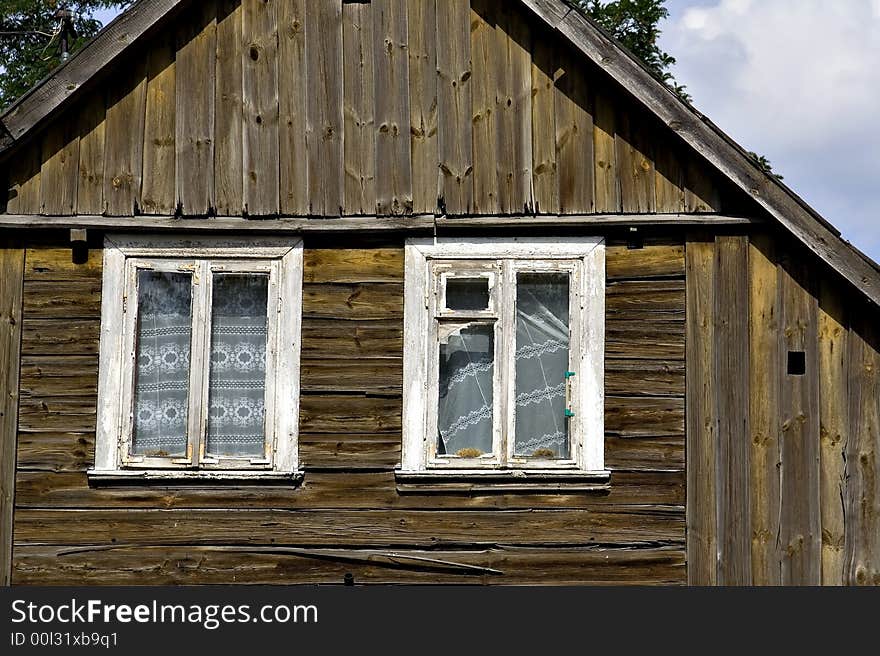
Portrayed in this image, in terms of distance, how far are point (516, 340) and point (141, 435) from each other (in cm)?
278

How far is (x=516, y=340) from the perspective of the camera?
9000 mm

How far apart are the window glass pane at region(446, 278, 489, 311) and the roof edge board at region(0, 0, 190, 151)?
2.85 meters

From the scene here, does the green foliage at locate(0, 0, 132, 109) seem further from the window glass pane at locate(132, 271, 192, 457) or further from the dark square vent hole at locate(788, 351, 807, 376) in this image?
the dark square vent hole at locate(788, 351, 807, 376)

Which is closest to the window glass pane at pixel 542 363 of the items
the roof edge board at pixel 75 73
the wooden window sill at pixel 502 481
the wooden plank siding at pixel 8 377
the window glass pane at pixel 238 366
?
the wooden window sill at pixel 502 481

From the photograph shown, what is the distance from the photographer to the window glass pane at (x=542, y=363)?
8.95 meters

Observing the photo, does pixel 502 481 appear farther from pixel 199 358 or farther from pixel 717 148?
pixel 717 148

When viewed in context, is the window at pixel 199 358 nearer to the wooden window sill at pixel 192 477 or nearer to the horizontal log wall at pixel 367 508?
the wooden window sill at pixel 192 477

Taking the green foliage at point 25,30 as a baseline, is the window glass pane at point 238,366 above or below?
below

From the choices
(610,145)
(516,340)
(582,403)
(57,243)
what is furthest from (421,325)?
(57,243)

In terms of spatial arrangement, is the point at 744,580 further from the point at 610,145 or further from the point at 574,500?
the point at 610,145

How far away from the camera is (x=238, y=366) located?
905 centimetres

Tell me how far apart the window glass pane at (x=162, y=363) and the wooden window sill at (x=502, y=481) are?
1.66 metres

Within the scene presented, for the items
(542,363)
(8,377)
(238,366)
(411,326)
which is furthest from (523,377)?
(8,377)

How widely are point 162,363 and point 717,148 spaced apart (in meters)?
A: 4.23
